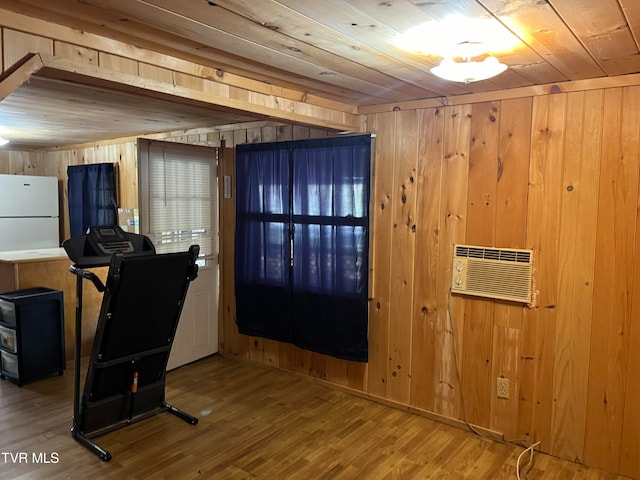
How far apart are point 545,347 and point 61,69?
2.96m

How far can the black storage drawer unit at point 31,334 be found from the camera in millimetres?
3863

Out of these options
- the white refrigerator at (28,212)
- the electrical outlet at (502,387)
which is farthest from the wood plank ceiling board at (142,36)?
the white refrigerator at (28,212)

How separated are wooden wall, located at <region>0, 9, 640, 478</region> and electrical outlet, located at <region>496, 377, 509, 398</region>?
0.04 m

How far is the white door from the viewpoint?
13.2ft

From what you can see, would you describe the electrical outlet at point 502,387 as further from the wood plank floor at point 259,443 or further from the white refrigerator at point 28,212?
the white refrigerator at point 28,212

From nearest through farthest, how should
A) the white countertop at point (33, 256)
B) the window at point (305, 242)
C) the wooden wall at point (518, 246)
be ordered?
1. the wooden wall at point (518, 246)
2. the window at point (305, 242)
3. the white countertop at point (33, 256)

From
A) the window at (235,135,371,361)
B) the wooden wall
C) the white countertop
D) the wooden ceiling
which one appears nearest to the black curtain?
the white countertop

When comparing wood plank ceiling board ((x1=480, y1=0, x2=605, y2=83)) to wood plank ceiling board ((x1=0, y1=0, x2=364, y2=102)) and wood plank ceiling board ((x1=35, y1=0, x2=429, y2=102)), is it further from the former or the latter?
wood plank ceiling board ((x1=0, y1=0, x2=364, y2=102))

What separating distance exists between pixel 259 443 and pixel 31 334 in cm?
224

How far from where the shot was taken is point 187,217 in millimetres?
4379

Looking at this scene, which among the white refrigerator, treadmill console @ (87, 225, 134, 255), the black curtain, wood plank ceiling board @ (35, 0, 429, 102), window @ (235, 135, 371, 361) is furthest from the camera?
the white refrigerator

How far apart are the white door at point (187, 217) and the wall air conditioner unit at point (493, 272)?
7.93 ft

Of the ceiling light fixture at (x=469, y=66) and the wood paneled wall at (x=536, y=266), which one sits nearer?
the ceiling light fixture at (x=469, y=66)

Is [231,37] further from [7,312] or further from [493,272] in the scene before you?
[7,312]
